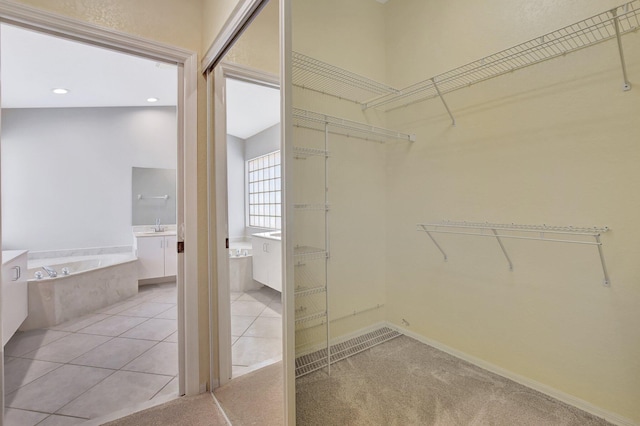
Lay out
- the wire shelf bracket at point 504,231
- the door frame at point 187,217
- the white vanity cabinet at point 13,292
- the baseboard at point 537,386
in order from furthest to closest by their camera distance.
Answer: the white vanity cabinet at point 13,292 → the door frame at point 187,217 → the wire shelf bracket at point 504,231 → the baseboard at point 537,386

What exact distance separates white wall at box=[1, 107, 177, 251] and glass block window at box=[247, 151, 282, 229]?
3.54m

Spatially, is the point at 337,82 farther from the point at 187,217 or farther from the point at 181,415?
the point at 181,415

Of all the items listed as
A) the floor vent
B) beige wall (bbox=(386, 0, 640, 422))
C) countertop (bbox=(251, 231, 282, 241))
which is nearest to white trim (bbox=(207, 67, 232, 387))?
countertop (bbox=(251, 231, 282, 241))

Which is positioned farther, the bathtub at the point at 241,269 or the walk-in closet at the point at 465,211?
the bathtub at the point at 241,269

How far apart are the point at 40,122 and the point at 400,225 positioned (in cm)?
488

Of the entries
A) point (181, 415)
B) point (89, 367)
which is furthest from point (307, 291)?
point (89, 367)

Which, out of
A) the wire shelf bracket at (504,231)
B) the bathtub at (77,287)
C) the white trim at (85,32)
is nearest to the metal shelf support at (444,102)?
the wire shelf bracket at (504,231)

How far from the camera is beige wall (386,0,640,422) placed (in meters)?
1.03

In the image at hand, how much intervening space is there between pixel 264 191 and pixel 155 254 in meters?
3.39

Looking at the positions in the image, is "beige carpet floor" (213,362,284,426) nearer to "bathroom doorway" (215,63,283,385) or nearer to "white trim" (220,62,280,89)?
"bathroom doorway" (215,63,283,385)

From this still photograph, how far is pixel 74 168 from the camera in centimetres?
394

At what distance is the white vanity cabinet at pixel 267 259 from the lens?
1500 mm

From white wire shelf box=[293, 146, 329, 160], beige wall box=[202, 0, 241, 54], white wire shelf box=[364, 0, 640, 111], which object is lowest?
white wire shelf box=[293, 146, 329, 160]

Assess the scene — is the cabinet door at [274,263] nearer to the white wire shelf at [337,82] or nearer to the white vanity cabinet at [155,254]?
the white wire shelf at [337,82]
